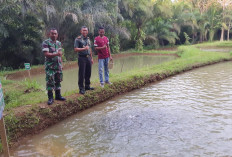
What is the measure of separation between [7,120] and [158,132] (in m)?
2.77

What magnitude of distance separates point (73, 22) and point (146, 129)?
10.7 metres

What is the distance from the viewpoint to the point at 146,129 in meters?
4.27

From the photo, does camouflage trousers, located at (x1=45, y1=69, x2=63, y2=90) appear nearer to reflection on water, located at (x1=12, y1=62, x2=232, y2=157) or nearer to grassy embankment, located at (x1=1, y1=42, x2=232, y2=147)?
grassy embankment, located at (x1=1, y1=42, x2=232, y2=147)

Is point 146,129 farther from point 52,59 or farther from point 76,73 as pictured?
point 76,73

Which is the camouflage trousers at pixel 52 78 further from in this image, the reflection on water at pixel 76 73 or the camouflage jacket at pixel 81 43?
the reflection on water at pixel 76 73

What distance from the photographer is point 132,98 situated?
6426mm

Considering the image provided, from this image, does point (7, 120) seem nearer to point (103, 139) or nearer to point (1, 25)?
point (103, 139)

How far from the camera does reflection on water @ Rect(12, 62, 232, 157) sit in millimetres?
3543

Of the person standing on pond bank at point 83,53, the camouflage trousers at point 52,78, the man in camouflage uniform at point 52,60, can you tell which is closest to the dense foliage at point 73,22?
the person standing on pond bank at point 83,53

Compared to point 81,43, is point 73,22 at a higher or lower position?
higher

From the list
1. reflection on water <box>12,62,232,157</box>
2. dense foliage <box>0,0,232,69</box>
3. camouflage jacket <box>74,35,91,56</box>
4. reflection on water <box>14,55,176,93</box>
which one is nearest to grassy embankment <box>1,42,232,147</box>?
reflection on water <box>12,62,232,157</box>

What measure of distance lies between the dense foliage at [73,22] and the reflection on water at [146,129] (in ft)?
24.6

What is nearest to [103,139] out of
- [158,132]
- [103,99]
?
[158,132]

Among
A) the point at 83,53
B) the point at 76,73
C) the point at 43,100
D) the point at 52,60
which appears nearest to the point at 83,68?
the point at 83,53
